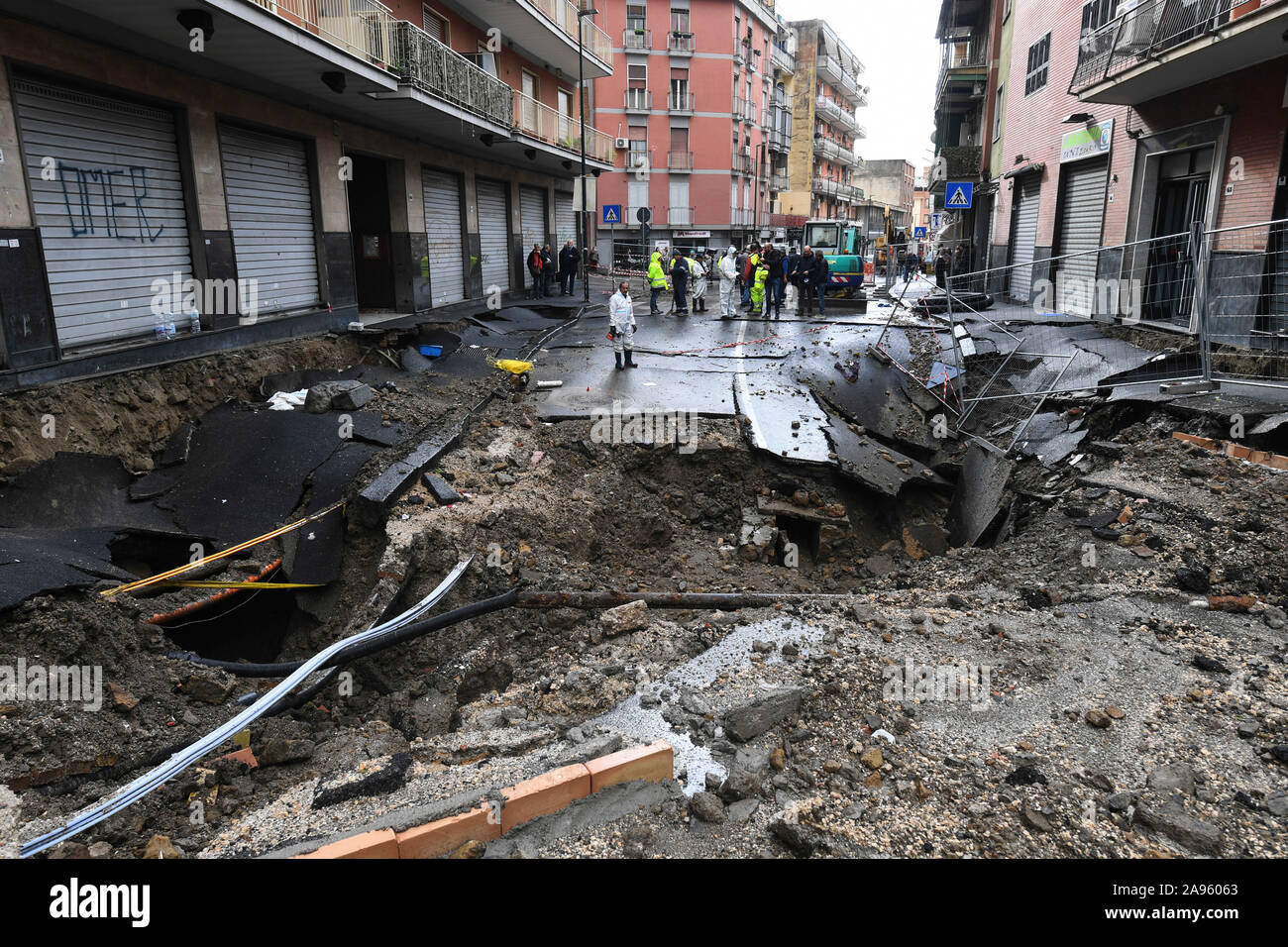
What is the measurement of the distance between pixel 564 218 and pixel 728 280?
12.9 meters

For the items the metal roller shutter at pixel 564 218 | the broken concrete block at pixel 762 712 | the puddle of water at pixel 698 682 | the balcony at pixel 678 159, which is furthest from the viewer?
the balcony at pixel 678 159

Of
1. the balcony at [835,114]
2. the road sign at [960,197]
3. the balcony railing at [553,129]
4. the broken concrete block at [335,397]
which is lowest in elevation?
the broken concrete block at [335,397]

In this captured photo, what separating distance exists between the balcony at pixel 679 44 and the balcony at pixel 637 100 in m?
2.84

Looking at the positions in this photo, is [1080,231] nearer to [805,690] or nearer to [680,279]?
[680,279]

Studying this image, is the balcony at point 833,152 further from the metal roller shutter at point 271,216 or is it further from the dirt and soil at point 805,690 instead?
the dirt and soil at point 805,690

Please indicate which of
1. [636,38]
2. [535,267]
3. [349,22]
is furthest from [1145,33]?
[636,38]

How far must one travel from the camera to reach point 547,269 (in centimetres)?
2384

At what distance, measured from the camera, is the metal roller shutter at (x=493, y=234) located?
21442mm

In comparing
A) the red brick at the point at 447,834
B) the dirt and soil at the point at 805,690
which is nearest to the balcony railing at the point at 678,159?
the dirt and soil at the point at 805,690

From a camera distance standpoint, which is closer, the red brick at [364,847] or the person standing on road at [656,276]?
the red brick at [364,847]

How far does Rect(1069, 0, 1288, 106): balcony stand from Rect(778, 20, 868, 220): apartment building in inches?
1910
